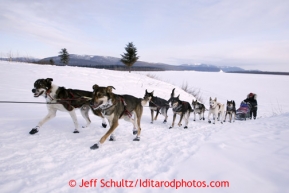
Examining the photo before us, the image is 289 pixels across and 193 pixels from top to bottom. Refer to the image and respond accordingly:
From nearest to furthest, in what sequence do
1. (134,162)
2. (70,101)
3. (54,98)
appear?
(134,162) < (54,98) < (70,101)

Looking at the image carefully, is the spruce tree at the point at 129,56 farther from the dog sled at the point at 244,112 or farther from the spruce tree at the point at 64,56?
the dog sled at the point at 244,112

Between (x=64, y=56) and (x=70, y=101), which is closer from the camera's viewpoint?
(x=70, y=101)

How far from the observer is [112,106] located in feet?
14.7

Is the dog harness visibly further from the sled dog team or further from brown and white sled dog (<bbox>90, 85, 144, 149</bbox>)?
brown and white sled dog (<bbox>90, 85, 144, 149</bbox>)

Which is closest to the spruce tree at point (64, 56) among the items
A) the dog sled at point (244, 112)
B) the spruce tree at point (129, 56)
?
the spruce tree at point (129, 56)

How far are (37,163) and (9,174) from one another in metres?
0.45

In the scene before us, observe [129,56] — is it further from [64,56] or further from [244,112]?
[244,112]

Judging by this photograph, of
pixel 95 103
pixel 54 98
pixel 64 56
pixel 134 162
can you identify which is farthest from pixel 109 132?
pixel 64 56

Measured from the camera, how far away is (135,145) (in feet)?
14.7

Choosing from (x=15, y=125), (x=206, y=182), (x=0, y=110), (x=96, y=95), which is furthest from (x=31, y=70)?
(x=206, y=182)

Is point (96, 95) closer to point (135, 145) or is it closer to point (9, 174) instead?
point (135, 145)

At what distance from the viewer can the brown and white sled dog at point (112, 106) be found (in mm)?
4195

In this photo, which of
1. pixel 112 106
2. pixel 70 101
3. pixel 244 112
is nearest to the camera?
pixel 112 106

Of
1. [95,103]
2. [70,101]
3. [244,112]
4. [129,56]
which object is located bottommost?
[244,112]
